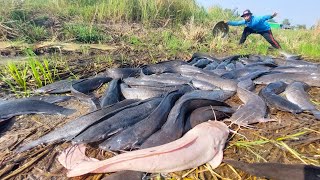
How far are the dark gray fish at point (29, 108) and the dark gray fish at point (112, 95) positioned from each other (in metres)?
0.39

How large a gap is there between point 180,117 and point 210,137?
0.36 metres

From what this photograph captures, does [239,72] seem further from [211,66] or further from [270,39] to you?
[270,39]

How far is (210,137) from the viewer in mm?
2225

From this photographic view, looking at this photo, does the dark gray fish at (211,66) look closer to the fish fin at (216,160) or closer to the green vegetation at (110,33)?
the green vegetation at (110,33)

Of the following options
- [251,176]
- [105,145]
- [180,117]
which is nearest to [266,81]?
[180,117]

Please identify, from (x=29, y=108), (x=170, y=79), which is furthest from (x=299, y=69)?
(x=29, y=108)

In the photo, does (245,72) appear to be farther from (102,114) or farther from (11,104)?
(11,104)

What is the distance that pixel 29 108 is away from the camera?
10.2 ft

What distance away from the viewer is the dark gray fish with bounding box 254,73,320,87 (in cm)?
389

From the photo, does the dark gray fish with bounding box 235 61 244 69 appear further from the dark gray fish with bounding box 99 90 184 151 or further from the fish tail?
the fish tail

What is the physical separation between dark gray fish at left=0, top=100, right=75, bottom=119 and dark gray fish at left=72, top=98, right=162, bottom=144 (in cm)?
90

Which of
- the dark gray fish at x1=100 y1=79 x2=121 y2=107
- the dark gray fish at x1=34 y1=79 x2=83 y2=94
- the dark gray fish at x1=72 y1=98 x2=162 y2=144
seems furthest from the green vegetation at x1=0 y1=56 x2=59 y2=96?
the dark gray fish at x1=72 y1=98 x2=162 y2=144

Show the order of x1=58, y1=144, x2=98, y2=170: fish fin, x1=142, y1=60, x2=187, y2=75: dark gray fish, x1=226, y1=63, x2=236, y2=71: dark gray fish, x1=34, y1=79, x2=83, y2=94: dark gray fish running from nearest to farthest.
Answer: x1=58, y1=144, x2=98, y2=170: fish fin < x1=34, y1=79, x2=83, y2=94: dark gray fish < x1=142, y1=60, x2=187, y2=75: dark gray fish < x1=226, y1=63, x2=236, y2=71: dark gray fish

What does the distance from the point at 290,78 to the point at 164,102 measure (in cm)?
218
